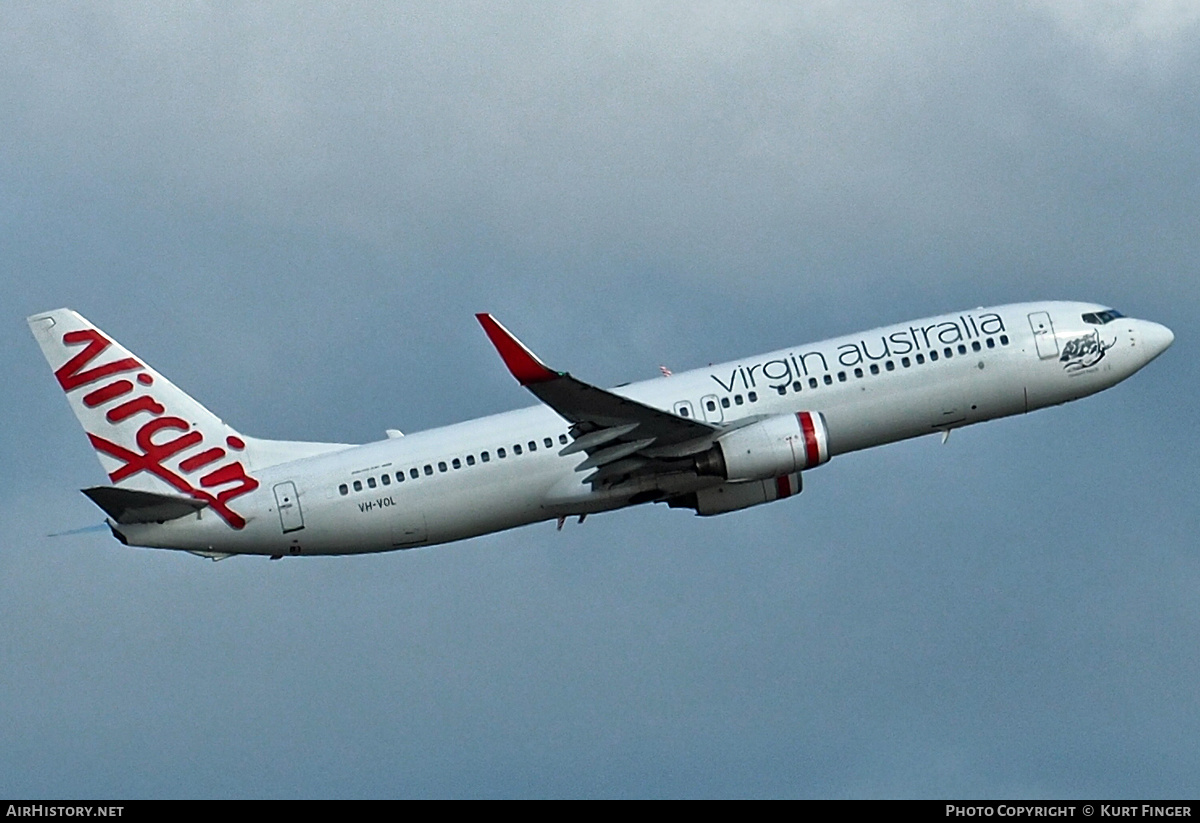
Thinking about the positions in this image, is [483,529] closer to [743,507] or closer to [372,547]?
[372,547]

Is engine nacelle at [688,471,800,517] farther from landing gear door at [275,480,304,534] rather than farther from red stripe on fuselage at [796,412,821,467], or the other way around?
landing gear door at [275,480,304,534]

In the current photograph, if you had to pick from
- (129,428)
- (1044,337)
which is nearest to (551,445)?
(129,428)

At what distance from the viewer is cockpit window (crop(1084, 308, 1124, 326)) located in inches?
2717

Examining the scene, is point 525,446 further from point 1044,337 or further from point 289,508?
point 1044,337

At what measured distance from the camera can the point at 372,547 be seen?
66062 mm

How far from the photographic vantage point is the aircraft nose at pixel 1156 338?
228 feet

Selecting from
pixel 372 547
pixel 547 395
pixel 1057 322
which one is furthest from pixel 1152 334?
pixel 372 547

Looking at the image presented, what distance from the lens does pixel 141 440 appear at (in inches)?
2616

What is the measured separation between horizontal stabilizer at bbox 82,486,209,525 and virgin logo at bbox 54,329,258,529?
1374 mm

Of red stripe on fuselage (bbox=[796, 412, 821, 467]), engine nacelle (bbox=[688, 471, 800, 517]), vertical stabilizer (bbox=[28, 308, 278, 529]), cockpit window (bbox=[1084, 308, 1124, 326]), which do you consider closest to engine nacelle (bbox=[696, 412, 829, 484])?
red stripe on fuselage (bbox=[796, 412, 821, 467])

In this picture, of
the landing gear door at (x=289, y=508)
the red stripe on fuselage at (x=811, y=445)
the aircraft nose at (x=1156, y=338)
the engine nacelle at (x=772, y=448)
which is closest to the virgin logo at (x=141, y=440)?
the landing gear door at (x=289, y=508)

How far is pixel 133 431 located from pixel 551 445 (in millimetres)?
13788

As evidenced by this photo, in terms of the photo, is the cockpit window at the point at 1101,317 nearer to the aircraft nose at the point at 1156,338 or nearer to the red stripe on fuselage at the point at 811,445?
the aircraft nose at the point at 1156,338

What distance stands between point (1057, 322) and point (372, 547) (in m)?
24.2
